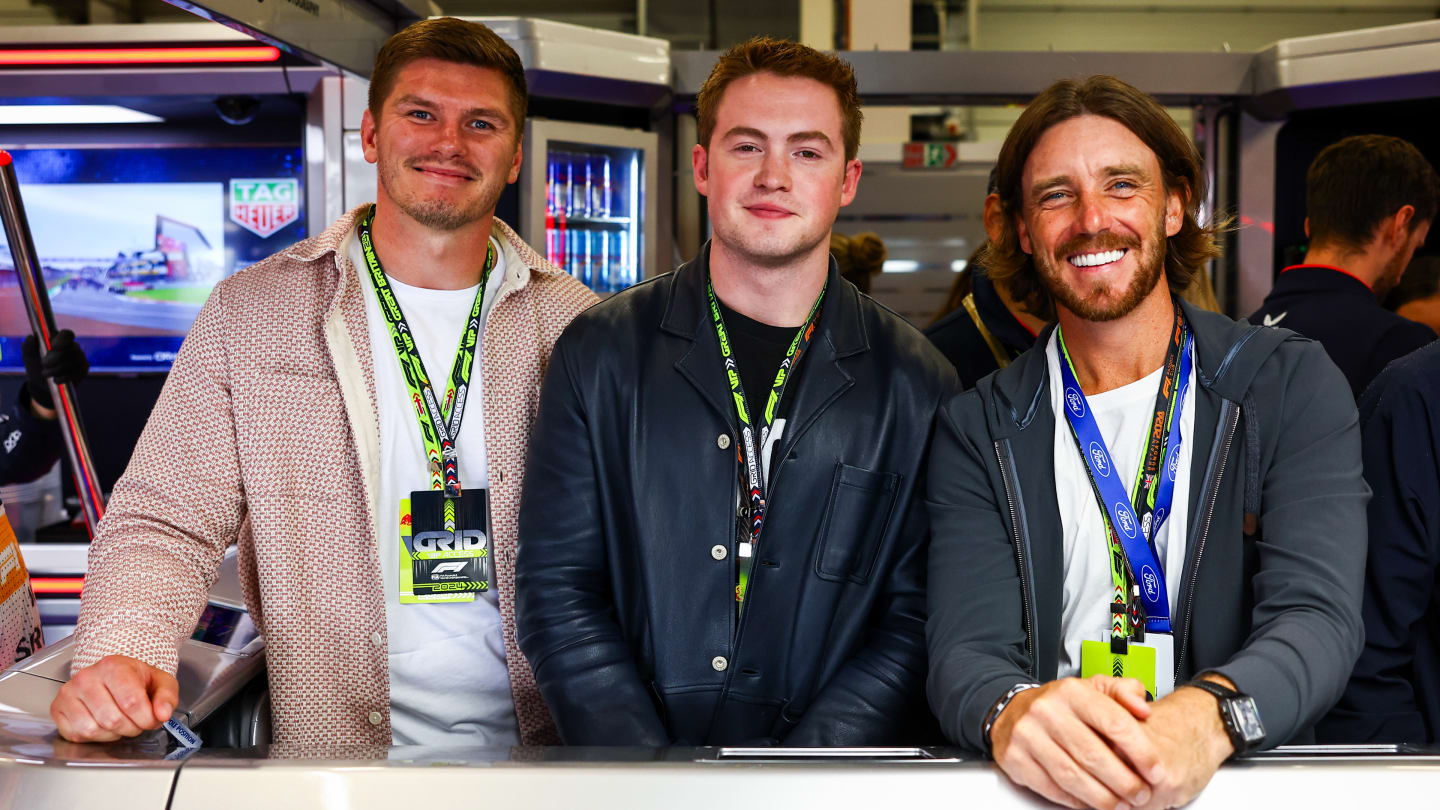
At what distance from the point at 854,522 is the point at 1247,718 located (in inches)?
26.8

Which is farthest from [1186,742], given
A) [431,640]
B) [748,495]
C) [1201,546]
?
[431,640]

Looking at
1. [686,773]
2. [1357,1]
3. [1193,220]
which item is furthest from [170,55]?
[1357,1]

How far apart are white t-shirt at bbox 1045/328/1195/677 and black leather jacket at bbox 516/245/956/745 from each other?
251 mm

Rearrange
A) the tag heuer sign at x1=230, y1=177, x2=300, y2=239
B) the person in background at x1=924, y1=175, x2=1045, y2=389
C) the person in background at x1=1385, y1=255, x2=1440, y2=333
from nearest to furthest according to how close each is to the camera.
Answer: the person in background at x1=924, y1=175, x2=1045, y2=389, the person in background at x1=1385, y1=255, x2=1440, y2=333, the tag heuer sign at x1=230, y1=177, x2=300, y2=239

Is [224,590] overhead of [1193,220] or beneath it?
beneath

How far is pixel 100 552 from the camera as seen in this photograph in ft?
5.59

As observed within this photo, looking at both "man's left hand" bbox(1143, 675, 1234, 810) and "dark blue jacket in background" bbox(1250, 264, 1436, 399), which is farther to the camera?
"dark blue jacket in background" bbox(1250, 264, 1436, 399)

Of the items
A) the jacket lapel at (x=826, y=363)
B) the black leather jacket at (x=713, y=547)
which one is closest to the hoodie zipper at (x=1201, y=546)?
the black leather jacket at (x=713, y=547)

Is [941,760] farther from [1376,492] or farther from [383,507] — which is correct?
[383,507]

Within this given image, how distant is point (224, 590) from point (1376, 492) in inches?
77.3

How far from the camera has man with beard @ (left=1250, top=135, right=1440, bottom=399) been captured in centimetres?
279

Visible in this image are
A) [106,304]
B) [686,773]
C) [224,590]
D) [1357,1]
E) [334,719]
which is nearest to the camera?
[686,773]

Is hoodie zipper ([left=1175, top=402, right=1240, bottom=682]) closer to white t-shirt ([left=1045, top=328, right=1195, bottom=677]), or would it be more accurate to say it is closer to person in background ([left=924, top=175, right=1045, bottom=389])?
white t-shirt ([left=1045, top=328, right=1195, bottom=677])

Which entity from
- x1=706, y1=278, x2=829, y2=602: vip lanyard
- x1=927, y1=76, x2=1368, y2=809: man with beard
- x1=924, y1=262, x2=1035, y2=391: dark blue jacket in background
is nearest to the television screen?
x1=924, y1=262, x2=1035, y2=391: dark blue jacket in background
